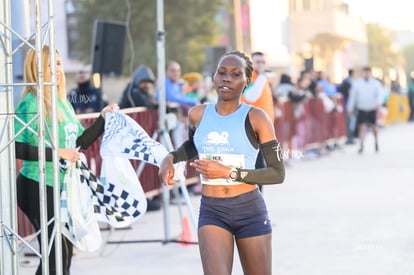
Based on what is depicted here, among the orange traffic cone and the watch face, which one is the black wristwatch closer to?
the watch face

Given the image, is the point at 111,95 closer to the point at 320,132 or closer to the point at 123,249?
the point at 320,132

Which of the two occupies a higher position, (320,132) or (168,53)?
(168,53)

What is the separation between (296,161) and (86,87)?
916cm

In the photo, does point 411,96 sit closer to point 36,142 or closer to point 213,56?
point 213,56

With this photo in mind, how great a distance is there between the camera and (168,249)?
388 inches

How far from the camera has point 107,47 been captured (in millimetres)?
13820

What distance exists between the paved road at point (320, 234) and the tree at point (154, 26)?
56.5 ft

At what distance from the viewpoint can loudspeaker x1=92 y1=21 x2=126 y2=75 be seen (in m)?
13.6

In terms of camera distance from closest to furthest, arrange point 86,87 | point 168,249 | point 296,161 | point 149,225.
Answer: point 168,249 → point 149,225 → point 86,87 → point 296,161

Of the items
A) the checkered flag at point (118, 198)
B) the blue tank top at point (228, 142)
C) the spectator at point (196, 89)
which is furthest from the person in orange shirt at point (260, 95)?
the spectator at point (196, 89)

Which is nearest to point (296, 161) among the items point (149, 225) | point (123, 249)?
point (149, 225)

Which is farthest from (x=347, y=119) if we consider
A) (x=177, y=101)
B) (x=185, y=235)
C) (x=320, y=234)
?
(x=185, y=235)

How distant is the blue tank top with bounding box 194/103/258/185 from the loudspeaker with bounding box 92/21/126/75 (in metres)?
8.07

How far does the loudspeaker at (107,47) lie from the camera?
13.6 meters
